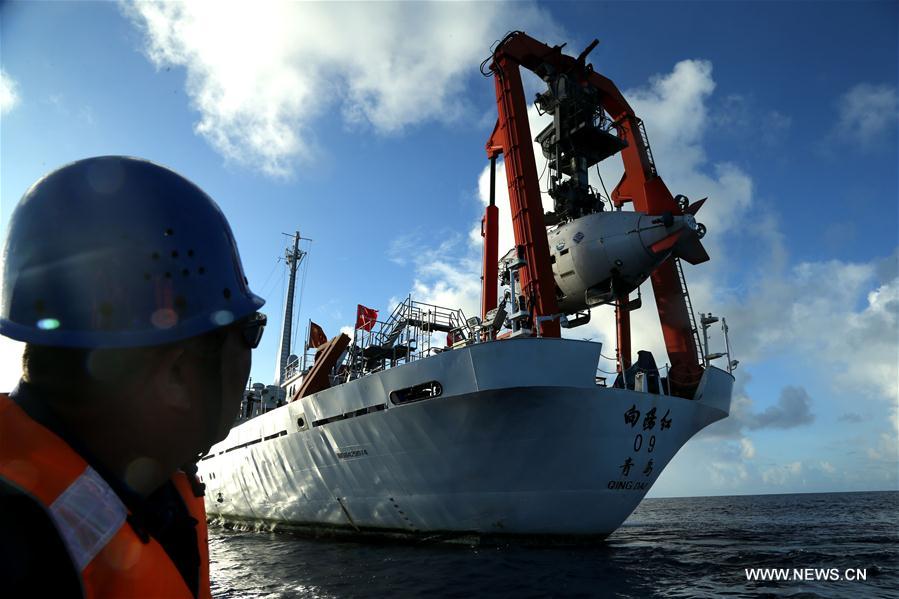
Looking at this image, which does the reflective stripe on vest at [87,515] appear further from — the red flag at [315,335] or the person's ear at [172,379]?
the red flag at [315,335]

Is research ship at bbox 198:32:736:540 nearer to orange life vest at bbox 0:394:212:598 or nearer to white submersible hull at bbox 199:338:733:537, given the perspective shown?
white submersible hull at bbox 199:338:733:537

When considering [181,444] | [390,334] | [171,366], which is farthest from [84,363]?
[390,334]

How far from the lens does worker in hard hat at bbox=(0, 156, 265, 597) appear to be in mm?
1162

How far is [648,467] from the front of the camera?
13.2m

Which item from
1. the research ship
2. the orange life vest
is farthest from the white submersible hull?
the orange life vest

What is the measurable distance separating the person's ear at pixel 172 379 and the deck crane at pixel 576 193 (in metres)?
13.0

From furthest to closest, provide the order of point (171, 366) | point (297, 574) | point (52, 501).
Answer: point (297, 574)
point (171, 366)
point (52, 501)

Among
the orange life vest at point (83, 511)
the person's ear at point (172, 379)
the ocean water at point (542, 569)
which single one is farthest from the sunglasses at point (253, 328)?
the ocean water at point (542, 569)

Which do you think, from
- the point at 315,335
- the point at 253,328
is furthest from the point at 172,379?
the point at 315,335

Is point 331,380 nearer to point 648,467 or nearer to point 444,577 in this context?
point 444,577

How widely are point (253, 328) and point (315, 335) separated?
25155 mm

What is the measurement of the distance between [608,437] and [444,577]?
16.8 feet

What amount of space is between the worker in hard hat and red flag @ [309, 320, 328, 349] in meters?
24.8

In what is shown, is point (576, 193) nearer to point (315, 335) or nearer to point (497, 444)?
point (497, 444)
